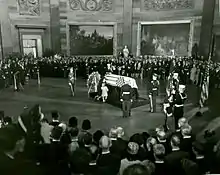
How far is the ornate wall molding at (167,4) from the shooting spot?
8.77 metres

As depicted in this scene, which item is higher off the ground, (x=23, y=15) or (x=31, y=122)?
(x=23, y=15)

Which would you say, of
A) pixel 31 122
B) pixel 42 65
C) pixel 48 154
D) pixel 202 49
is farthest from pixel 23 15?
pixel 202 49

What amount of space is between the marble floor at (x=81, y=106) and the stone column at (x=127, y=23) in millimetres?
1541

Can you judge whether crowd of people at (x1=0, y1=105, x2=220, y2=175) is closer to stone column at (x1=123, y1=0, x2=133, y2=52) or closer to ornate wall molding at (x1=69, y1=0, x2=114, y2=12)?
ornate wall molding at (x1=69, y1=0, x2=114, y2=12)

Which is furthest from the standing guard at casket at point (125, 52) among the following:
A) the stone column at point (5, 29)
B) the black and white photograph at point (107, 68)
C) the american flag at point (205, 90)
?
the stone column at point (5, 29)

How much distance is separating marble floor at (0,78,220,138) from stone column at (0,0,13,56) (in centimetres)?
113

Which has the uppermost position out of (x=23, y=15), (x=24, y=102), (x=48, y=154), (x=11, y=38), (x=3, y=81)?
(x=23, y=15)

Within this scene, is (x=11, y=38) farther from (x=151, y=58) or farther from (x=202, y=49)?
(x=202, y=49)

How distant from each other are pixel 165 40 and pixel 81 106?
3725mm

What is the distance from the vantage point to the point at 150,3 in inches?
355

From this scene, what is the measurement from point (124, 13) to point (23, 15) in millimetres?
3336

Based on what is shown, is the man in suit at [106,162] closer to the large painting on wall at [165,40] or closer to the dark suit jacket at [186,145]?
the dark suit jacket at [186,145]

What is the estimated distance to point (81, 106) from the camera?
838 cm

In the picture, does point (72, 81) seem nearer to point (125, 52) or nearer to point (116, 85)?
point (116, 85)
